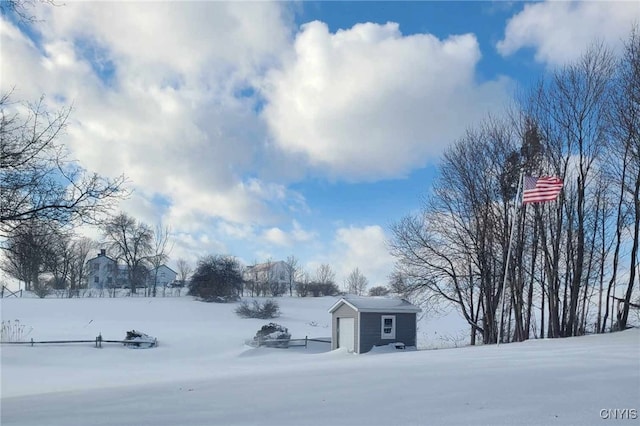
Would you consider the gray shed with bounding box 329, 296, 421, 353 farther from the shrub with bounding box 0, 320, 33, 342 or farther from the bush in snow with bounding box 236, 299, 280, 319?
the bush in snow with bounding box 236, 299, 280, 319

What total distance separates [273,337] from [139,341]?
7388mm

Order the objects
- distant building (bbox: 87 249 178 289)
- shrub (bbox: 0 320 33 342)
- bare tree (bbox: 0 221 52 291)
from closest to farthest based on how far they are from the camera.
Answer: bare tree (bbox: 0 221 52 291) → shrub (bbox: 0 320 33 342) → distant building (bbox: 87 249 178 289)

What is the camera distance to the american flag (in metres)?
17.0

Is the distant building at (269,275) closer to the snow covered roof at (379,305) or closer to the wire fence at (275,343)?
the wire fence at (275,343)

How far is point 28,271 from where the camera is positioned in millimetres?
11758

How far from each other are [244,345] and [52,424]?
79.4 feet

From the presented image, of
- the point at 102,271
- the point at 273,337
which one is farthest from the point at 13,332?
the point at 102,271

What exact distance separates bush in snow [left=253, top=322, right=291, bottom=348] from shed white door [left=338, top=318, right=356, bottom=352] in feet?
13.4

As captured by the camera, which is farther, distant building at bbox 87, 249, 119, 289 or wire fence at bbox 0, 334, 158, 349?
distant building at bbox 87, 249, 119, 289

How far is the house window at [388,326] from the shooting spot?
26.5 meters

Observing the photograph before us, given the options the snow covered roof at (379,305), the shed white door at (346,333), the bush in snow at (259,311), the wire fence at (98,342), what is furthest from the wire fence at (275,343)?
the bush in snow at (259,311)

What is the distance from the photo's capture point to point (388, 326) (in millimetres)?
26734

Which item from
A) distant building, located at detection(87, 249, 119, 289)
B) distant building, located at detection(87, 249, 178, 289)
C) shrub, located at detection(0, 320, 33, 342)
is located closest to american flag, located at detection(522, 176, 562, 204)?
shrub, located at detection(0, 320, 33, 342)

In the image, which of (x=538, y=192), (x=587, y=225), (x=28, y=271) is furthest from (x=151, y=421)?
(x=587, y=225)
